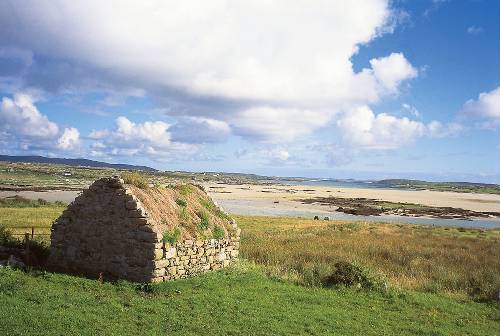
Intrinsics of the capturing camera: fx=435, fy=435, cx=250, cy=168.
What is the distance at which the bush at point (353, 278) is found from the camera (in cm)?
1775

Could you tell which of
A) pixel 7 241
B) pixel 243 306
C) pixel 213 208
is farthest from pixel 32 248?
pixel 243 306

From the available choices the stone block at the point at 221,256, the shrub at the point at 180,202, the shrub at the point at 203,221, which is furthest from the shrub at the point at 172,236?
the stone block at the point at 221,256

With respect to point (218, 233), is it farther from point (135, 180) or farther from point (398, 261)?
point (398, 261)

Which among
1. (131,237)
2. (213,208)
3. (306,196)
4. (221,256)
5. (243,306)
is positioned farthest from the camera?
(306,196)

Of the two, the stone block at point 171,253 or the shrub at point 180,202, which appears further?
the shrub at point 180,202

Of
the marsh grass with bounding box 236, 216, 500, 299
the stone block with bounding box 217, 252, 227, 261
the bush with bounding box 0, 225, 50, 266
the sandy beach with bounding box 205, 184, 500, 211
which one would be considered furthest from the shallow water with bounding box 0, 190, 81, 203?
the stone block with bounding box 217, 252, 227, 261

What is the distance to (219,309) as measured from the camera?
1304cm

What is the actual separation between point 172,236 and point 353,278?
301 inches

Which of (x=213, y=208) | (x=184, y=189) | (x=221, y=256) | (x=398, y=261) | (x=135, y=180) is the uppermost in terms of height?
(x=135, y=180)

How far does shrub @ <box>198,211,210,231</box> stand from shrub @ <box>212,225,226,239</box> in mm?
467

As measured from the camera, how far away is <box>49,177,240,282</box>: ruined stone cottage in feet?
51.0

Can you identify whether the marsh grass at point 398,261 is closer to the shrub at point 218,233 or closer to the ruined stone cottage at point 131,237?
the shrub at point 218,233

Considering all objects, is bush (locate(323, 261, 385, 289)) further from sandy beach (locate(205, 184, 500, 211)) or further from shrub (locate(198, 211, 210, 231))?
sandy beach (locate(205, 184, 500, 211))

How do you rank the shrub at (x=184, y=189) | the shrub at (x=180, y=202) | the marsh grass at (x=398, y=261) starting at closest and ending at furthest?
the shrub at (x=180, y=202) < the marsh grass at (x=398, y=261) < the shrub at (x=184, y=189)
